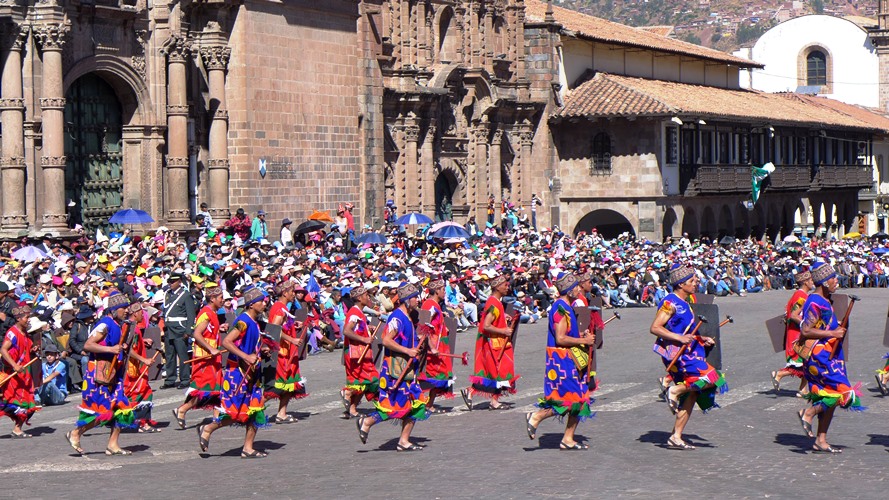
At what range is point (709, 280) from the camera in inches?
1548

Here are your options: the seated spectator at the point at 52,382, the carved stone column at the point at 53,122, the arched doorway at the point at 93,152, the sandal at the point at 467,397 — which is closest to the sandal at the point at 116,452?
the sandal at the point at 467,397

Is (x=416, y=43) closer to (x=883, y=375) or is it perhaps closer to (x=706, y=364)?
(x=883, y=375)

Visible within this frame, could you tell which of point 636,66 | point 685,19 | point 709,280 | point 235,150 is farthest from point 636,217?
point 685,19

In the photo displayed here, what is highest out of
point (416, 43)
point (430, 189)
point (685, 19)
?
point (685, 19)

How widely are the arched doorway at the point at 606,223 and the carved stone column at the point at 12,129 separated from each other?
24935 millimetres

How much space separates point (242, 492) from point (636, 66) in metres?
42.2

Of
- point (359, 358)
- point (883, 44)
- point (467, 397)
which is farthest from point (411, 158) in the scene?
point (883, 44)

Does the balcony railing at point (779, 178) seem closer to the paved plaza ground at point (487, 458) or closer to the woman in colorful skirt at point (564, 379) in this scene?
the paved plaza ground at point (487, 458)

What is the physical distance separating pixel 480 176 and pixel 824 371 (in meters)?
32.0

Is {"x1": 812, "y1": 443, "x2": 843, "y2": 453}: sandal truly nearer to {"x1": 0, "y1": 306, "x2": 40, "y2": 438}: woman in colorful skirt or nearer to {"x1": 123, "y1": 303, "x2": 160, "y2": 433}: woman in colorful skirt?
{"x1": 123, "y1": 303, "x2": 160, "y2": 433}: woman in colorful skirt

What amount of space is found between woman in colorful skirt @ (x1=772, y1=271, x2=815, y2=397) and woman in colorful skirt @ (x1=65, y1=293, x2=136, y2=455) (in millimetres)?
6659

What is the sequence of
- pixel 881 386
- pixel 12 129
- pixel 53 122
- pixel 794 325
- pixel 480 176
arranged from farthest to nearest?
pixel 480 176 < pixel 53 122 < pixel 12 129 < pixel 881 386 < pixel 794 325

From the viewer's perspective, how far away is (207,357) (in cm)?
1552

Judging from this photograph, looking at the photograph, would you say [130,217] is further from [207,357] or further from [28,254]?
[207,357]
